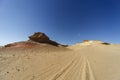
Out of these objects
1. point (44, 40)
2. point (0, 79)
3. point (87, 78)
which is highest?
point (44, 40)

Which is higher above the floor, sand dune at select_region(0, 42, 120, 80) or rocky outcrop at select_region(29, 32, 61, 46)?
rocky outcrop at select_region(29, 32, 61, 46)

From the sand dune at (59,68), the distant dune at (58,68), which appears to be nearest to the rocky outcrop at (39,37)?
the distant dune at (58,68)

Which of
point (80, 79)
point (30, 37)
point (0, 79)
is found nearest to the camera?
point (80, 79)

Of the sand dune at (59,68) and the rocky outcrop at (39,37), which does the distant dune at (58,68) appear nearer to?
the sand dune at (59,68)

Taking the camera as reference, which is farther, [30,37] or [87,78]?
[30,37]

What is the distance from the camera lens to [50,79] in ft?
16.8

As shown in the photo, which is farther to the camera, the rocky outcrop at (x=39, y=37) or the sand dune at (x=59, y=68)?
the rocky outcrop at (x=39, y=37)

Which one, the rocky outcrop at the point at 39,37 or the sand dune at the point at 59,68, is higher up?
the rocky outcrop at the point at 39,37

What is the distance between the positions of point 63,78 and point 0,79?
355 cm

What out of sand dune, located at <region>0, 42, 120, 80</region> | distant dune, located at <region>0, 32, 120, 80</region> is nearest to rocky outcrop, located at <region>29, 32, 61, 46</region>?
distant dune, located at <region>0, 32, 120, 80</region>

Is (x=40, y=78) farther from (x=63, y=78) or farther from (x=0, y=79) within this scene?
(x=0, y=79)

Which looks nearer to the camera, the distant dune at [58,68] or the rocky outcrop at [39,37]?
the distant dune at [58,68]

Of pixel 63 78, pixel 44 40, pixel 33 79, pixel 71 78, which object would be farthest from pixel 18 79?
pixel 44 40

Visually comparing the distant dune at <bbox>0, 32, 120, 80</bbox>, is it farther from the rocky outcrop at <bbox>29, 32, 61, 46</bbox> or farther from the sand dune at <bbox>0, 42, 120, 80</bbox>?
the rocky outcrop at <bbox>29, 32, 61, 46</bbox>
